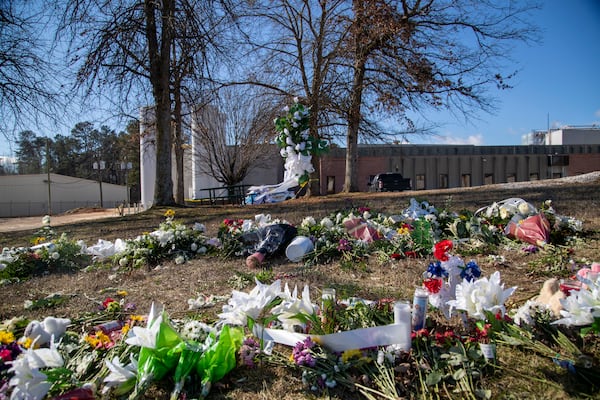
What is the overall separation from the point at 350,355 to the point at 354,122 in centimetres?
1227

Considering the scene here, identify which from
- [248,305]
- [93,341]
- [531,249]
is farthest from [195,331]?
[531,249]

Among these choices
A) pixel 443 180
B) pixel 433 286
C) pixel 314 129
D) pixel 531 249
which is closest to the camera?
pixel 433 286

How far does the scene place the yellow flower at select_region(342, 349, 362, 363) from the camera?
79.4 inches

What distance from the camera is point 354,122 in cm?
1369

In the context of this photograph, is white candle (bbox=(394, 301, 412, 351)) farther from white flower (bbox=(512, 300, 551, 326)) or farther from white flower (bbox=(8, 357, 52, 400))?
white flower (bbox=(8, 357, 52, 400))

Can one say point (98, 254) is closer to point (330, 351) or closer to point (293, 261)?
point (293, 261)

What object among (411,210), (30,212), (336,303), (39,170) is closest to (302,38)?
(411,210)

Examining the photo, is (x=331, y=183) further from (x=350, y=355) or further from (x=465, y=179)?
(x=350, y=355)

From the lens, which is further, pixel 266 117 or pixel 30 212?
pixel 30 212

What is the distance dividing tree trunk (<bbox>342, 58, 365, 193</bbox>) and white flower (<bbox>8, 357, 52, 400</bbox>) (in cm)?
1244

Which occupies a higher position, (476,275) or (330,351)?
(476,275)

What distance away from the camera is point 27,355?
6.00ft

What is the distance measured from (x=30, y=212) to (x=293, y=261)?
4194 centimetres

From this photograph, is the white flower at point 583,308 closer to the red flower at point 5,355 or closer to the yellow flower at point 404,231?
the red flower at point 5,355
